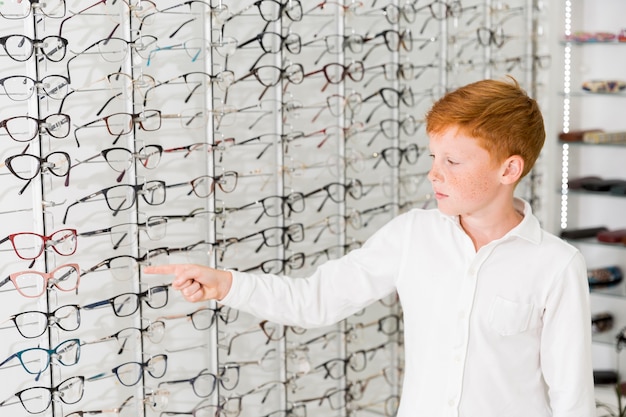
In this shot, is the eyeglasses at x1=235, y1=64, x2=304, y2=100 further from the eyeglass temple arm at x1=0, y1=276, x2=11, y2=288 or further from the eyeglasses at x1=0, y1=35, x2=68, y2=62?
the eyeglass temple arm at x1=0, y1=276, x2=11, y2=288

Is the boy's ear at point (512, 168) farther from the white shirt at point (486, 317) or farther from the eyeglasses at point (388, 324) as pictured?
the eyeglasses at point (388, 324)

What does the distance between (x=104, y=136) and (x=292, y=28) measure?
0.72m

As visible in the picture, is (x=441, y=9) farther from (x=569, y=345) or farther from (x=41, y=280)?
(x=41, y=280)

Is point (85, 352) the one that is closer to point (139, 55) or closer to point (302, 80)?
point (139, 55)

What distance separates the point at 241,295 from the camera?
2217 mm

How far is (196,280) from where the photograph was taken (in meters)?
2.16

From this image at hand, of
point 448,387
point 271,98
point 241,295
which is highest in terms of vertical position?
point 271,98

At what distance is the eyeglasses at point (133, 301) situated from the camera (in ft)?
7.86

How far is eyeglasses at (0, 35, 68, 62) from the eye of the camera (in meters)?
2.14

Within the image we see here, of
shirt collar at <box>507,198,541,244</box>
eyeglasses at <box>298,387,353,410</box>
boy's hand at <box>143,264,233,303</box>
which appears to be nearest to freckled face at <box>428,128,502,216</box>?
shirt collar at <box>507,198,541,244</box>

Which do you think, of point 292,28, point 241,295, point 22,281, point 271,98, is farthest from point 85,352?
point 292,28

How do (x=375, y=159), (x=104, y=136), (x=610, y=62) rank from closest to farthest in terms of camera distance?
(x=104, y=136) < (x=375, y=159) < (x=610, y=62)

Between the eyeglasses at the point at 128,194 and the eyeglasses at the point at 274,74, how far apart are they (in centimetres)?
43

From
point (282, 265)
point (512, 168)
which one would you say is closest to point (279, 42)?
point (282, 265)
